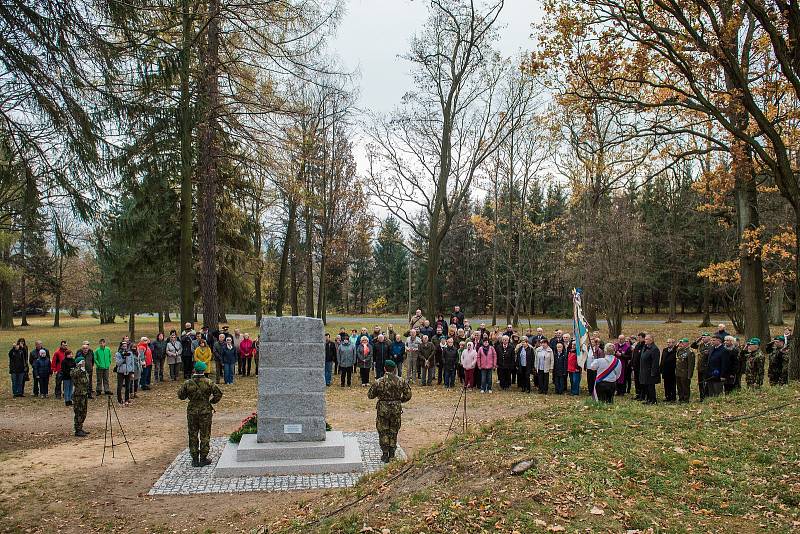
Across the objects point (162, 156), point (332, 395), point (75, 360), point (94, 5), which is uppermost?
point (94, 5)

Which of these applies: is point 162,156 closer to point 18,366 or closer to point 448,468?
point 448,468

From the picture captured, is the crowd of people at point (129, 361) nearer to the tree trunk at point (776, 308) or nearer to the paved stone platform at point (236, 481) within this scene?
the paved stone platform at point (236, 481)

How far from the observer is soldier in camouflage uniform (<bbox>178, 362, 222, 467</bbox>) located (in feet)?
33.6

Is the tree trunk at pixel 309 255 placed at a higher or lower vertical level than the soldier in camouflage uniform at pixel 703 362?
higher

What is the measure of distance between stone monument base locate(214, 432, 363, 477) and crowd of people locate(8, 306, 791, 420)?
401 cm

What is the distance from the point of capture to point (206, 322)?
2098cm

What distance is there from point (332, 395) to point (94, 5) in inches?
465

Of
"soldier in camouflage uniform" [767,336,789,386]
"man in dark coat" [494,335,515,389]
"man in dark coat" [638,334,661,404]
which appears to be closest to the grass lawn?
"soldier in camouflage uniform" [767,336,789,386]

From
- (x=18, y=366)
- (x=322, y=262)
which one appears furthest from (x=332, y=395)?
(x=322, y=262)

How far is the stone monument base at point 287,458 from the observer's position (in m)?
9.89

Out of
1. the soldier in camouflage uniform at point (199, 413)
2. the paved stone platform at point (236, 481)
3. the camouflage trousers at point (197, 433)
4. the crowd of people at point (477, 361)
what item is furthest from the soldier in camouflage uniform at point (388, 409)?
the crowd of people at point (477, 361)

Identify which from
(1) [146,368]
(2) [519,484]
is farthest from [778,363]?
(1) [146,368]

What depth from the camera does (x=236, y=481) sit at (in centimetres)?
952

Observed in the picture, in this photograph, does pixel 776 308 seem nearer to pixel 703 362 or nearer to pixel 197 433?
pixel 703 362
